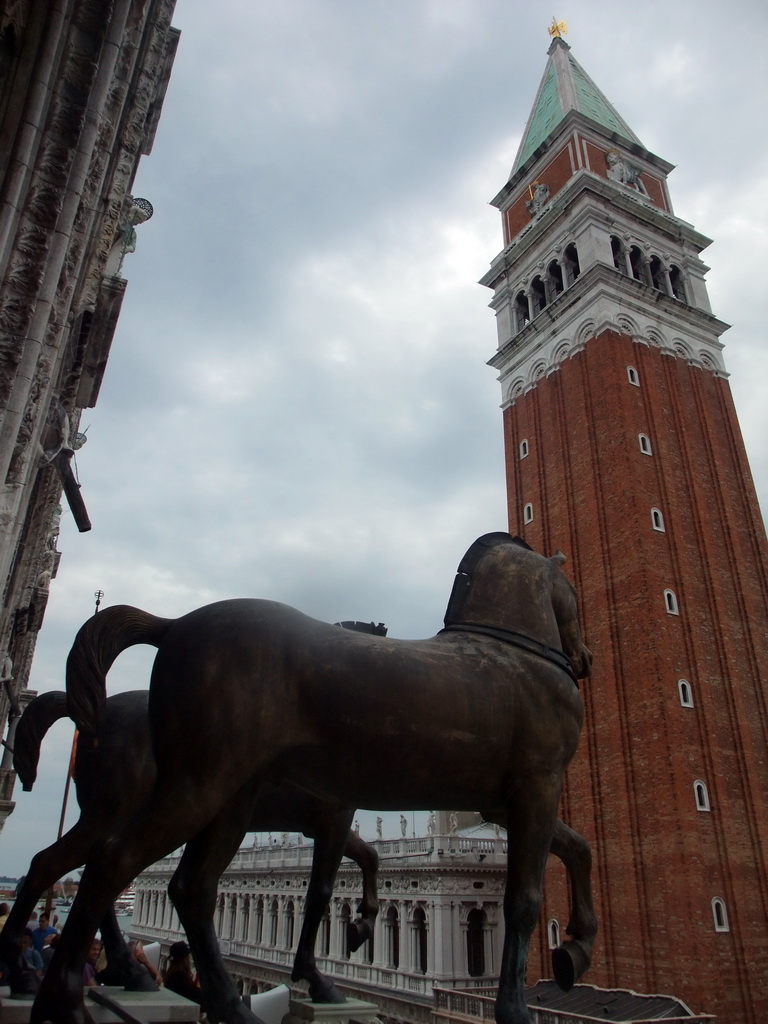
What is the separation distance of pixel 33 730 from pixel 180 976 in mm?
2159

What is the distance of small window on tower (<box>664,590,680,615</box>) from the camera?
27.5 meters

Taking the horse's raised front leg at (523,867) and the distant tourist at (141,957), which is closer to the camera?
the horse's raised front leg at (523,867)

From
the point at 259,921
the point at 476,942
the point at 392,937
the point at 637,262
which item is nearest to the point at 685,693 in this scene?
the point at 476,942

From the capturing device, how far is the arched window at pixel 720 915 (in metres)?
22.7

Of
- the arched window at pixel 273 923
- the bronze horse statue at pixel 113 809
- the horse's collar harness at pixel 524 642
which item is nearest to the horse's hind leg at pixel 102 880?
the bronze horse statue at pixel 113 809

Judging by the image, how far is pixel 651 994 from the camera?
21766 millimetres

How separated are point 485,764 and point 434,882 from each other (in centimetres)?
3023

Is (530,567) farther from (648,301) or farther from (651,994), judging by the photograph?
(648,301)

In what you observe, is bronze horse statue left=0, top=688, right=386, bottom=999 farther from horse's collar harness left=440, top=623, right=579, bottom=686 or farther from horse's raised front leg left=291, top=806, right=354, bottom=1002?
horse's collar harness left=440, top=623, right=579, bottom=686

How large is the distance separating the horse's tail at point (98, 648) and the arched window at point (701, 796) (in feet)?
78.4

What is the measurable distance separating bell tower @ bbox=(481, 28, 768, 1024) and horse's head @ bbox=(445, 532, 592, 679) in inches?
848

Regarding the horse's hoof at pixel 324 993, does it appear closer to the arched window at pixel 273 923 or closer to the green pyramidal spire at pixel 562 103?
the arched window at pixel 273 923

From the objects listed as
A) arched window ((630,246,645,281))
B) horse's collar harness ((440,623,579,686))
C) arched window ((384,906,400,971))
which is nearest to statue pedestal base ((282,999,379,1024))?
horse's collar harness ((440,623,579,686))

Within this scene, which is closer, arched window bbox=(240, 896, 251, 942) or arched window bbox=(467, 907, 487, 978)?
arched window bbox=(467, 907, 487, 978)
